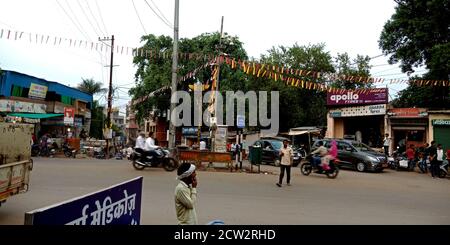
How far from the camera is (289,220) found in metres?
7.00

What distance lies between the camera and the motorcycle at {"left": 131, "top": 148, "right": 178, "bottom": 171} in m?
15.2

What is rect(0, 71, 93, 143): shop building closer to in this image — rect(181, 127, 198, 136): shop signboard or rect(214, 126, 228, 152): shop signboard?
rect(214, 126, 228, 152): shop signboard

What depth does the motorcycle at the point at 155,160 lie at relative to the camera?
1520cm

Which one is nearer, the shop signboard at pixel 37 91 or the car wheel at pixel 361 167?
the car wheel at pixel 361 167

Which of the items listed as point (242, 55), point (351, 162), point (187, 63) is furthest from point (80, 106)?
point (351, 162)

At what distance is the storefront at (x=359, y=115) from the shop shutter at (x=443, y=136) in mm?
3806

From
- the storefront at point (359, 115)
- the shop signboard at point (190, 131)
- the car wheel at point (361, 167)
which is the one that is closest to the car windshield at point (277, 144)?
the car wheel at point (361, 167)

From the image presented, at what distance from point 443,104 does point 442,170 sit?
10.2 m

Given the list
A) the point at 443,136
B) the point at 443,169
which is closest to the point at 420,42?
the point at 443,136

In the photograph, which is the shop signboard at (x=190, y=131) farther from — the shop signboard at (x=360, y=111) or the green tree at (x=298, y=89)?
the shop signboard at (x=360, y=111)

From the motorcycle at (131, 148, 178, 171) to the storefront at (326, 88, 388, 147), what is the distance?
16104 millimetres

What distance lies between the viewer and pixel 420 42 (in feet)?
80.9

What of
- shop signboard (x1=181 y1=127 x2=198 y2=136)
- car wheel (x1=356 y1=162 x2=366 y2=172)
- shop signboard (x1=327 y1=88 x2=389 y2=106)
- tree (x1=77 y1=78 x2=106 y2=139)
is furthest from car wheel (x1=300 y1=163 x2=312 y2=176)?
tree (x1=77 y1=78 x2=106 y2=139)
